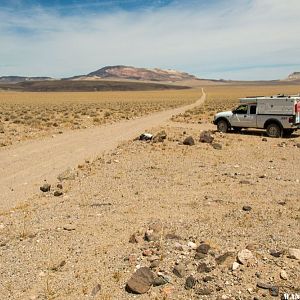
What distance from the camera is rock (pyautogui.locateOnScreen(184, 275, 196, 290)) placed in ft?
18.8

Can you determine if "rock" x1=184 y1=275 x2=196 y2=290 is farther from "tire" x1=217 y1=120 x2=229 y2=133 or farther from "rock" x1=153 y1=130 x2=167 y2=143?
"tire" x1=217 y1=120 x2=229 y2=133

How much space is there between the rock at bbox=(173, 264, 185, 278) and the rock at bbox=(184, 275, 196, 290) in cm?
20

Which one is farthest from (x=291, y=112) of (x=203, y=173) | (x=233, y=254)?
(x=233, y=254)

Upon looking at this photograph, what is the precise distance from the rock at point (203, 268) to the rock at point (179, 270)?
25cm

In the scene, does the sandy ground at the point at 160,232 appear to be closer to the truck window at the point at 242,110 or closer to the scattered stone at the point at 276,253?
the scattered stone at the point at 276,253

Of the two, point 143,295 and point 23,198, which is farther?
point 23,198

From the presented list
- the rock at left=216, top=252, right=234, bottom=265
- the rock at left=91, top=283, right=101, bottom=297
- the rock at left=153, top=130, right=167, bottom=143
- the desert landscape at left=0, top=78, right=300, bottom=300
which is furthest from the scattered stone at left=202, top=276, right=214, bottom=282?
the rock at left=153, top=130, right=167, bottom=143

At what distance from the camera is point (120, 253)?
697 cm

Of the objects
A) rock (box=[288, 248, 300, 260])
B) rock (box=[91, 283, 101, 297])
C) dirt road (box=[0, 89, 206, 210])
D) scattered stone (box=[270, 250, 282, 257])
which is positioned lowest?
dirt road (box=[0, 89, 206, 210])

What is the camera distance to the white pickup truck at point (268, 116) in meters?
20.4

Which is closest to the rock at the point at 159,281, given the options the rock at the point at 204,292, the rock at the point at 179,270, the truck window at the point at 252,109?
the rock at the point at 179,270

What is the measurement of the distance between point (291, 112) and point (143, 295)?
16.8 metres

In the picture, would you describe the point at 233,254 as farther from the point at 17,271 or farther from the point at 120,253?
the point at 17,271

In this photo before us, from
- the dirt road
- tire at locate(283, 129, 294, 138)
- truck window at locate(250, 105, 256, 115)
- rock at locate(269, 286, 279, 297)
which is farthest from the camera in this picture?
truck window at locate(250, 105, 256, 115)
